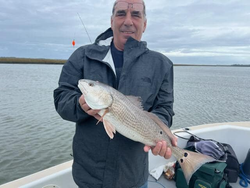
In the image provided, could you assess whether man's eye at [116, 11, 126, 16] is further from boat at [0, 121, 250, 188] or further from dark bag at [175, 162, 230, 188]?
dark bag at [175, 162, 230, 188]

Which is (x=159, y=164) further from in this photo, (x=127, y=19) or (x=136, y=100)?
(x=127, y=19)

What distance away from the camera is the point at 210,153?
13.3 feet

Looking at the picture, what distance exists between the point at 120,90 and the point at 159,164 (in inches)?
137

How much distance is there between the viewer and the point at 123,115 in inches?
87.2

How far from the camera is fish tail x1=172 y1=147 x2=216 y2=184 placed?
2418 millimetres

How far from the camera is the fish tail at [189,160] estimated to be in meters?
2.42

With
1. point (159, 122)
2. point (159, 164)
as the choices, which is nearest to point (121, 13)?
point (159, 122)

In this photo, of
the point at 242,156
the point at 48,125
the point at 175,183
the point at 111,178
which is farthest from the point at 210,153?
the point at 48,125

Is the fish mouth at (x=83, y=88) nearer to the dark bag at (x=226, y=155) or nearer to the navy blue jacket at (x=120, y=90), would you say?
the navy blue jacket at (x=120, y=90)

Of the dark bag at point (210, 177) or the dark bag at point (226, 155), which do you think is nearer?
the dark bag at point (210, 177)

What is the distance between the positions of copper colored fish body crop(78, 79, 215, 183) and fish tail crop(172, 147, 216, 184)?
10.5 inches

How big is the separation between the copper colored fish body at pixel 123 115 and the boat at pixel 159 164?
1790 millimetres

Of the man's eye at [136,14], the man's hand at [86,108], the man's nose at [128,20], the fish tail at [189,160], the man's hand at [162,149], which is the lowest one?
the fish tail at [189,160]

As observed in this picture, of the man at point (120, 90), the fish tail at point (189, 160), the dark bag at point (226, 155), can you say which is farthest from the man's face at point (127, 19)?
the dark bag at point (226, 155)
